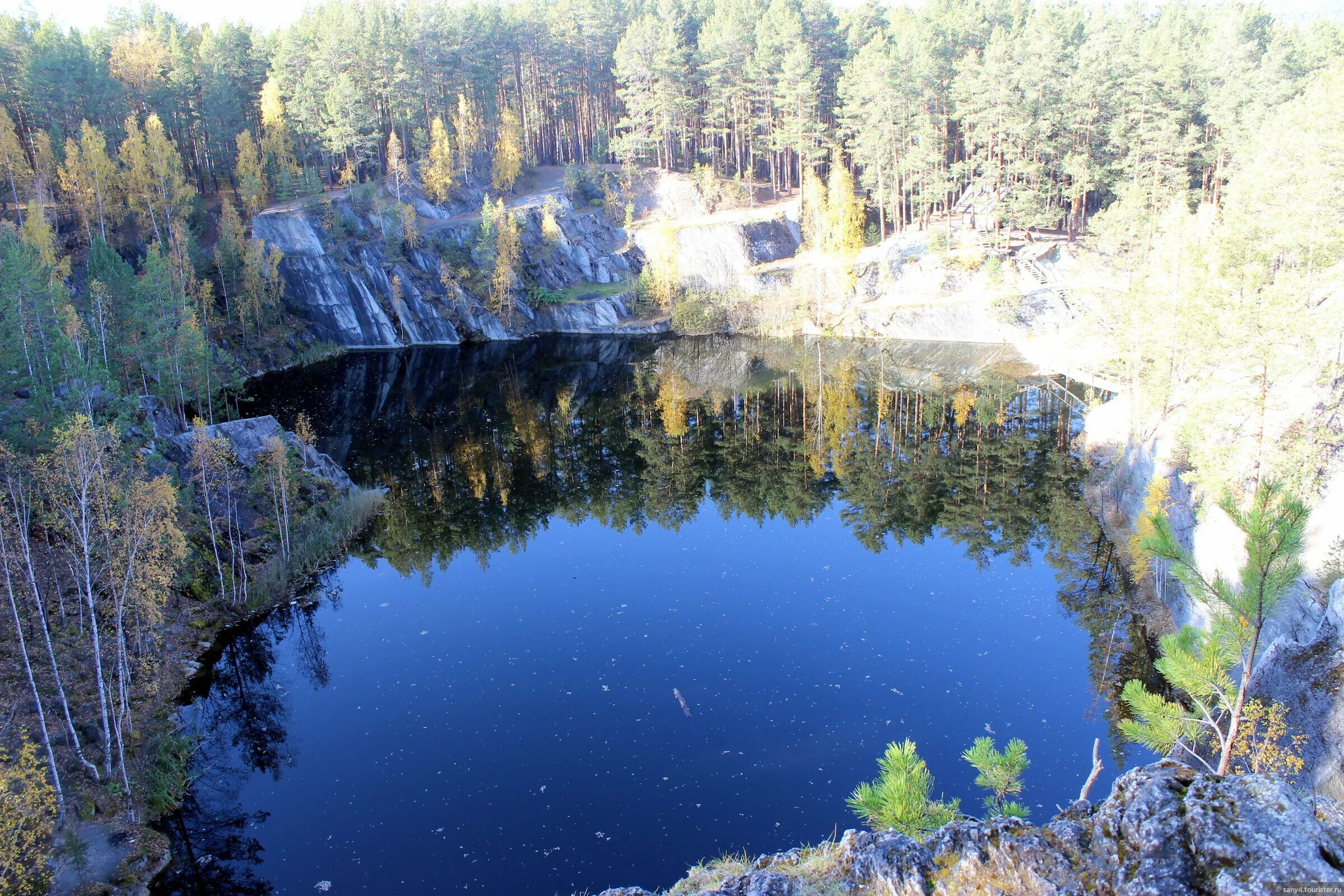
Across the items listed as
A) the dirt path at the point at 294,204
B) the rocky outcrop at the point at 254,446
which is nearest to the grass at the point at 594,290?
the dirt path at the point at 294,204

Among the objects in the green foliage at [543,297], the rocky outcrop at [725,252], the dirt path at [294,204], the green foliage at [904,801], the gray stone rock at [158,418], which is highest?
the dirt path at [294,204]

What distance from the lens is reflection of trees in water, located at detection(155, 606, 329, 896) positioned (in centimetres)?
1691

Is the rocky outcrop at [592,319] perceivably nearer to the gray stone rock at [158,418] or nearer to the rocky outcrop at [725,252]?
the rocky outcrop at [725,252]

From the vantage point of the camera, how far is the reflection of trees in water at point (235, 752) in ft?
55.5

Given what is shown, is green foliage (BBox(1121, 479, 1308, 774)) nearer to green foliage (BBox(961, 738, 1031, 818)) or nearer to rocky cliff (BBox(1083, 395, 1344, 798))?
green foliage (BBox(961, 738, 1031, 818))

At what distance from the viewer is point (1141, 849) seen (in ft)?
19.8

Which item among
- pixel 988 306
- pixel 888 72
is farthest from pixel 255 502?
pixel 888 72

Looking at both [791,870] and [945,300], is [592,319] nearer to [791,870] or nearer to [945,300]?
[945,300]

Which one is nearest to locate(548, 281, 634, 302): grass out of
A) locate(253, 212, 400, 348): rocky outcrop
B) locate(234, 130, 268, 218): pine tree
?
locate(253, 212, 400, 348): rocky outcrop

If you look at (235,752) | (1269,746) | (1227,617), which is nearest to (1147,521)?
(1269,746)

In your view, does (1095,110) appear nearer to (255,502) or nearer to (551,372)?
(551,372)

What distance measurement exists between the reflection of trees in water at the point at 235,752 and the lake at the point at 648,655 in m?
0.07

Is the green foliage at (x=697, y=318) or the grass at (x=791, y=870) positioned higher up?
the green foliage at (x=697, y=318)

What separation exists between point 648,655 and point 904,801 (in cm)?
1548
